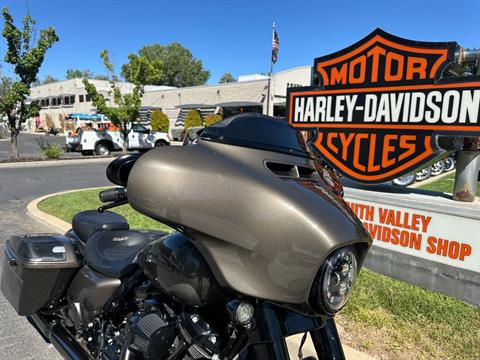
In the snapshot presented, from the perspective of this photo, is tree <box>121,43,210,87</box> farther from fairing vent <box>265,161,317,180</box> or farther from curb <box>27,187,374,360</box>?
fairing vent <box>265,161,317,180</box>

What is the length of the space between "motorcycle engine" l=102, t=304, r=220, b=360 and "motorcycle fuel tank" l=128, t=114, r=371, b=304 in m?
0.37

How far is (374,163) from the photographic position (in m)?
4.48

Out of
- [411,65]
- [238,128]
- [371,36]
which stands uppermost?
Answer: [371,36]

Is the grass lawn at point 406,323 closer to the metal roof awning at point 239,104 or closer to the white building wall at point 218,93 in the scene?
the white building wall at point 218,93

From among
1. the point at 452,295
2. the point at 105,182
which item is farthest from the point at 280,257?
the point at 105,182

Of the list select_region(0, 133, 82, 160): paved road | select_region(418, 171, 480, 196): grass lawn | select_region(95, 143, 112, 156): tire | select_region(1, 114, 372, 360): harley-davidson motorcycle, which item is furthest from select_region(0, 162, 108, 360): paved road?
select_region(418, 171, 480, 196): grass lawn

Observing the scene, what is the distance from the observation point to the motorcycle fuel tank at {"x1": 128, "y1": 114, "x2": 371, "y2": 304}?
124 centimetres

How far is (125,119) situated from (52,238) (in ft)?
61.2

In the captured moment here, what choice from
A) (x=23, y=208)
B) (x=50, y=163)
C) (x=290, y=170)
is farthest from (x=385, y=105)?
(x=50, y=163)

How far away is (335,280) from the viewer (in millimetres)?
1295

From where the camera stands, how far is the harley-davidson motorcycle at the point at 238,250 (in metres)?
1.26

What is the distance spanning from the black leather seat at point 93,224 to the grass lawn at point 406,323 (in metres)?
1.93

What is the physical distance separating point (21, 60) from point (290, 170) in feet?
57.5

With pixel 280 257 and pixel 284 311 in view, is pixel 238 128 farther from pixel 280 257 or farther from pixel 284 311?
pixel 284 311
